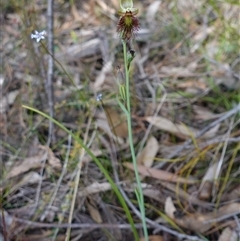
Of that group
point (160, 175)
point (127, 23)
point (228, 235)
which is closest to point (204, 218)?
point (228, 235)

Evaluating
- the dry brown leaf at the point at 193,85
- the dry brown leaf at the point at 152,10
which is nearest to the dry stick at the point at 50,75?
the dry brown leaf at the point at 193,85

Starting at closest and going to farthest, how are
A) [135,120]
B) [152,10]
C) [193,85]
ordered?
[135,120]
[193,85]
[152,10]

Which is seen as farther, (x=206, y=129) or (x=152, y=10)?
(x=152, y=10)

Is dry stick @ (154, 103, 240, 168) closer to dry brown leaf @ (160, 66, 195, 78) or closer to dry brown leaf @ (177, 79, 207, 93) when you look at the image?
dry brown leaf @ (177, 79, 207, 93)

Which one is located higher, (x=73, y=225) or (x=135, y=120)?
(x=135, y=120)

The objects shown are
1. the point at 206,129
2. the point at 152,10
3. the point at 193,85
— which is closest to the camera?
the point at 206,129

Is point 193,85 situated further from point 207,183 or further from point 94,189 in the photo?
point 94,189

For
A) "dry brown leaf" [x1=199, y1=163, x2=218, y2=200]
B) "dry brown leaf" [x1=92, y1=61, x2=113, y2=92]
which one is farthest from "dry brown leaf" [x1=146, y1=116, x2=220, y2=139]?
"dry brown leaf" [x1=92, y1=61, x2=113, y2=92]
